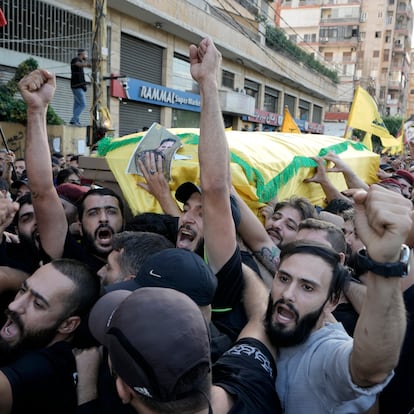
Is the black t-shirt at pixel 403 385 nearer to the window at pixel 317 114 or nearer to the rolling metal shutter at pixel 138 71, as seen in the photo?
the rolling metal shutter at pixel 138 71

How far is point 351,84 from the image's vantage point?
4472 cm

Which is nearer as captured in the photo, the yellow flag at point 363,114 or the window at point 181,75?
the yellow flag at point 363,114

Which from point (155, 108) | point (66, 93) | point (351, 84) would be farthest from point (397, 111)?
point (66, 93)

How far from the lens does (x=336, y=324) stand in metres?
1.86

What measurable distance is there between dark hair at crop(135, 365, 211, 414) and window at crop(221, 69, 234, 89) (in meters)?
20.1

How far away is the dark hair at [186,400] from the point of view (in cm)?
112

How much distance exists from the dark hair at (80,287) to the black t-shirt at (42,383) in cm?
24

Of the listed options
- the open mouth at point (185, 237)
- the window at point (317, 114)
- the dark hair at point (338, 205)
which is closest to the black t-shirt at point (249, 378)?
the open mouth at point (185, 237)

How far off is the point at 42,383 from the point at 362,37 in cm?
6434

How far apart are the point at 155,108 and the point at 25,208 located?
543 inches

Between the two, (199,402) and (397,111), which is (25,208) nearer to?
(199,402)

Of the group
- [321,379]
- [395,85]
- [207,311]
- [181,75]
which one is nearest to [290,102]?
[181,75]

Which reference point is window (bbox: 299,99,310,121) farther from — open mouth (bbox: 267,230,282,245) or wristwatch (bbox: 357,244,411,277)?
wristwatch (bbox: 357,244,411,277)

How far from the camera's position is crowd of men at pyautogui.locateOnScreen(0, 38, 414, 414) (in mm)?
1167
